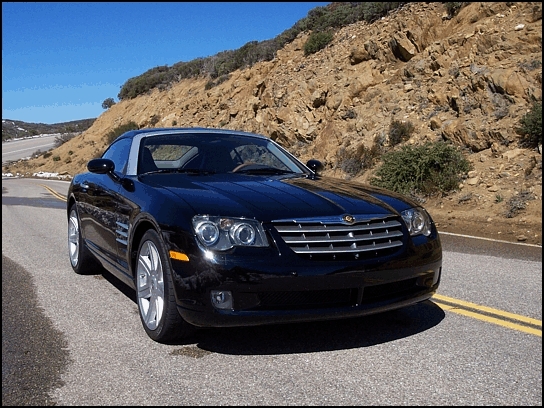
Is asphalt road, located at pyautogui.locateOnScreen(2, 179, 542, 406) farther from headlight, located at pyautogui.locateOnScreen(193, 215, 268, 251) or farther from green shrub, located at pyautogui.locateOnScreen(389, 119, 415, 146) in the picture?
green shrub, located at pyautogui.locateOnScreen(389, 119, 415, 146)

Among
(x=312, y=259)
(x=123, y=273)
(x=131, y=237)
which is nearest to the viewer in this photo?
(x=312, y=259)

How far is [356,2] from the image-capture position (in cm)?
2938

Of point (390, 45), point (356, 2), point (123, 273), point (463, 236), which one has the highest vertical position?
point (356, 2)

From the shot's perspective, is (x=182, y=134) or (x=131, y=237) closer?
(x=131, y=237)

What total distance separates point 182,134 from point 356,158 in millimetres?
12997

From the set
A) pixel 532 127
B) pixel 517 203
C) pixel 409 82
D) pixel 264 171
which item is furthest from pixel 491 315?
pixel 409 82

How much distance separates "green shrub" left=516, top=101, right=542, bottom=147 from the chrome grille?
→ 1128cm

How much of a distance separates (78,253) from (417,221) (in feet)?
12.2

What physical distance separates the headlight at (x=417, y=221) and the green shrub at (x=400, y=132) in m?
13.5

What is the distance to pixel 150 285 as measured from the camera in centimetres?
412

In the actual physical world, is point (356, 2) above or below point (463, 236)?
above

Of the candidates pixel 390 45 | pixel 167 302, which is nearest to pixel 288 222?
pixel 167 302

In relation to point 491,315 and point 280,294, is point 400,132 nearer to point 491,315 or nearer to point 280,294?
point 491,315

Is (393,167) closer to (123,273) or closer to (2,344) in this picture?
(123,273)
